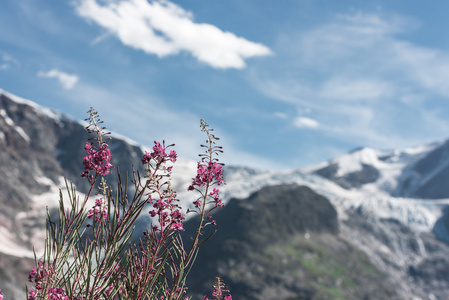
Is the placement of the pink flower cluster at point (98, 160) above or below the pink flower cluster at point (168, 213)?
above

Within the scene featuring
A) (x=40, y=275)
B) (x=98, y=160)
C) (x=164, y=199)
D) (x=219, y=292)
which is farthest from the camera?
(x=219, y=292)

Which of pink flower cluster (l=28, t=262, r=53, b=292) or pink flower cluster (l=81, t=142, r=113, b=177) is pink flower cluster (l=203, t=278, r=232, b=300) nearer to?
pink flower cluster (l=28, t=262, r=53, b=292)

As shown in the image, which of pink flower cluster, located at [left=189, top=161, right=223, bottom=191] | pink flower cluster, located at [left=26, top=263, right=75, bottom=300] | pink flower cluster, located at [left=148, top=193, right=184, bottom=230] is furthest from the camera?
pink flower cluster, located at [left=189, top=161, right=223, bottom=191]

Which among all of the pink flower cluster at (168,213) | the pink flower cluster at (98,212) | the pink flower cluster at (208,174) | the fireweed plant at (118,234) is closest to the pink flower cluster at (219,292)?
the fireweed plant at (118,234)

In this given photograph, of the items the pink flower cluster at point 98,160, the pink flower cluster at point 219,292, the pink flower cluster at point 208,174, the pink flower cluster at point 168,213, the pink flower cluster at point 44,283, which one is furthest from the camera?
the pink flower cluster at point 219,292

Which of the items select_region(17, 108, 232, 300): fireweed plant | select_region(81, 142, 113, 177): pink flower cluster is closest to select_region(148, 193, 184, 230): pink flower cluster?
select_region(17, 108, 232, 300): fireweed plant

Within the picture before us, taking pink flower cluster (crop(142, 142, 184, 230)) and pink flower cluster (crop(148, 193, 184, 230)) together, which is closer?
pink flower cluster (crop(142, 142, 184, 230))

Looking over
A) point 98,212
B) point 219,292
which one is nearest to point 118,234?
point 98,212

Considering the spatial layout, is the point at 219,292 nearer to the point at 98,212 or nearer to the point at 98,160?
the point at 98,212

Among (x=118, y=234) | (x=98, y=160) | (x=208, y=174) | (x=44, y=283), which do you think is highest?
(x=208, y=174)

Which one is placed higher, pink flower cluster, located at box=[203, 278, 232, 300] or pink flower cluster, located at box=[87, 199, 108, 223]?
pink flower cluster, located at box=[87, 199, 108, 223]

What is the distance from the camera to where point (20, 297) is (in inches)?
5699

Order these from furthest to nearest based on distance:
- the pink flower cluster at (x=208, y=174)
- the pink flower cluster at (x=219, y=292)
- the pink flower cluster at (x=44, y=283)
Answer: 1. the pink flower cluster at (x=219, y=292)
2. the pink flower cluster at (x=208, y=174)
3. the pink flower cluster at (x=44, y=283)

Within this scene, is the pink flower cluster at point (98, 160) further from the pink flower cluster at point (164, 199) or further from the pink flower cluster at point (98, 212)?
the pink flower cluster at point (98, 212)
